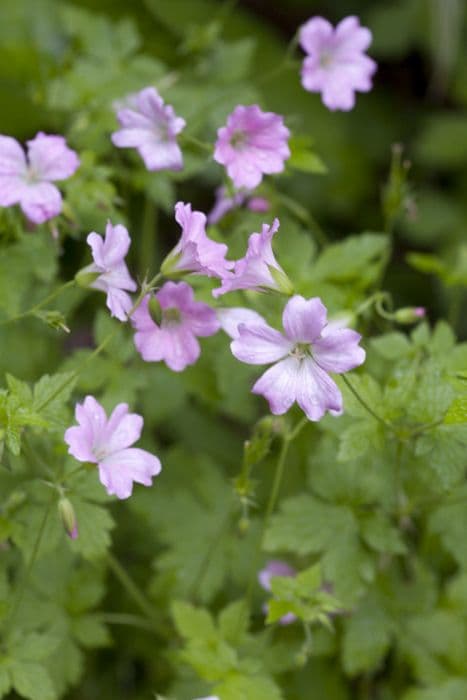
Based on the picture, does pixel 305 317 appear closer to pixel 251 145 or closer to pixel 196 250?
pixel 196 250

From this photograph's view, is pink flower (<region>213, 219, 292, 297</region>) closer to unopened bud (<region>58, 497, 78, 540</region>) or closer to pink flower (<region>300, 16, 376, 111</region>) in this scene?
unopened bud (<region>58, 497, 78, 540</region>)

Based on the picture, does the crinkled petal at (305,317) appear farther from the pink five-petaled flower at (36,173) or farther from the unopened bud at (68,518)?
the pink five-petaled flower at (36,173)

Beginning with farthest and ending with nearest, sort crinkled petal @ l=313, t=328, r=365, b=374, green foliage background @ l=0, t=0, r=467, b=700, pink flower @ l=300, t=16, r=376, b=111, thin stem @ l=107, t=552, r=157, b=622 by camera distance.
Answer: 1. pink flower @ l=300, t=16, r=376, b=111
2. thin stem @ l=107, t=552, r=157, b=622
3. green foliage background @ l=0, t=0, r=467, b=700
4. crinkled petal @ l=313, t=328, r=365, b=374

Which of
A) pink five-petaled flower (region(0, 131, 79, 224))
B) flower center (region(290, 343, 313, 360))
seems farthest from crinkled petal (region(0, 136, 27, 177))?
flower center (region(290, 343, 313, 360))

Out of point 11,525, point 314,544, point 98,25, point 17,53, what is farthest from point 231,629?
point 17,53

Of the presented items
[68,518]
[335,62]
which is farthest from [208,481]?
[335,62]

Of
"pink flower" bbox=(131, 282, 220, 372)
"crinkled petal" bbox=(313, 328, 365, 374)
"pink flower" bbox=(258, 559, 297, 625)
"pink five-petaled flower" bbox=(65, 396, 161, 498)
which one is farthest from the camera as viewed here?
"pink flower" bbox=(258, 559, 297, 625)

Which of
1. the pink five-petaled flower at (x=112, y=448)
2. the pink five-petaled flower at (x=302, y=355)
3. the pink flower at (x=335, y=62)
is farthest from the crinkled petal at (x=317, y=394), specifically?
the pink flower at (x=335, y=62)

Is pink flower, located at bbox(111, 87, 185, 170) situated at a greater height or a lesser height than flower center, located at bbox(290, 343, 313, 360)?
greater
